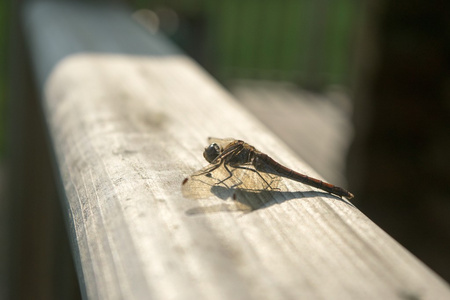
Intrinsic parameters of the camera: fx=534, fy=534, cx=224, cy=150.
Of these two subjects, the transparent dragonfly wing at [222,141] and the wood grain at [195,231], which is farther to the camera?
the transparent dragonfly wing at [222,141]

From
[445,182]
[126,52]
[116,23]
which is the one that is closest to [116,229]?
[126,52]

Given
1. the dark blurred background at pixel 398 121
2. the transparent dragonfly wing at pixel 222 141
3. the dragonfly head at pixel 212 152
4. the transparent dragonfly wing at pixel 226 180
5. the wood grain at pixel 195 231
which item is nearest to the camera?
the wood grain at pixel 195 231

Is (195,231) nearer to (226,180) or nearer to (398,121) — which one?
→ (226,180)

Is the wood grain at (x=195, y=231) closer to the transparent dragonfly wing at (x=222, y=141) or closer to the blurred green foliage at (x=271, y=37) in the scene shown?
the transparent dragonfly wing at (x=222, y=141)

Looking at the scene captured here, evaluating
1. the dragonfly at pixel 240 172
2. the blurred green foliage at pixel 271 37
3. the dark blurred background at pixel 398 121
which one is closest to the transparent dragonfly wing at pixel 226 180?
the dragonfly at pixel 240 172

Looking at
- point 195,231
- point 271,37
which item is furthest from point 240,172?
point 271,37

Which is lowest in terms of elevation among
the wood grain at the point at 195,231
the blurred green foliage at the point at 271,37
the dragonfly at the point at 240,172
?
the blurred green foliage at the point at 271,37

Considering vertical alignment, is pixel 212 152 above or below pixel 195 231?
below
